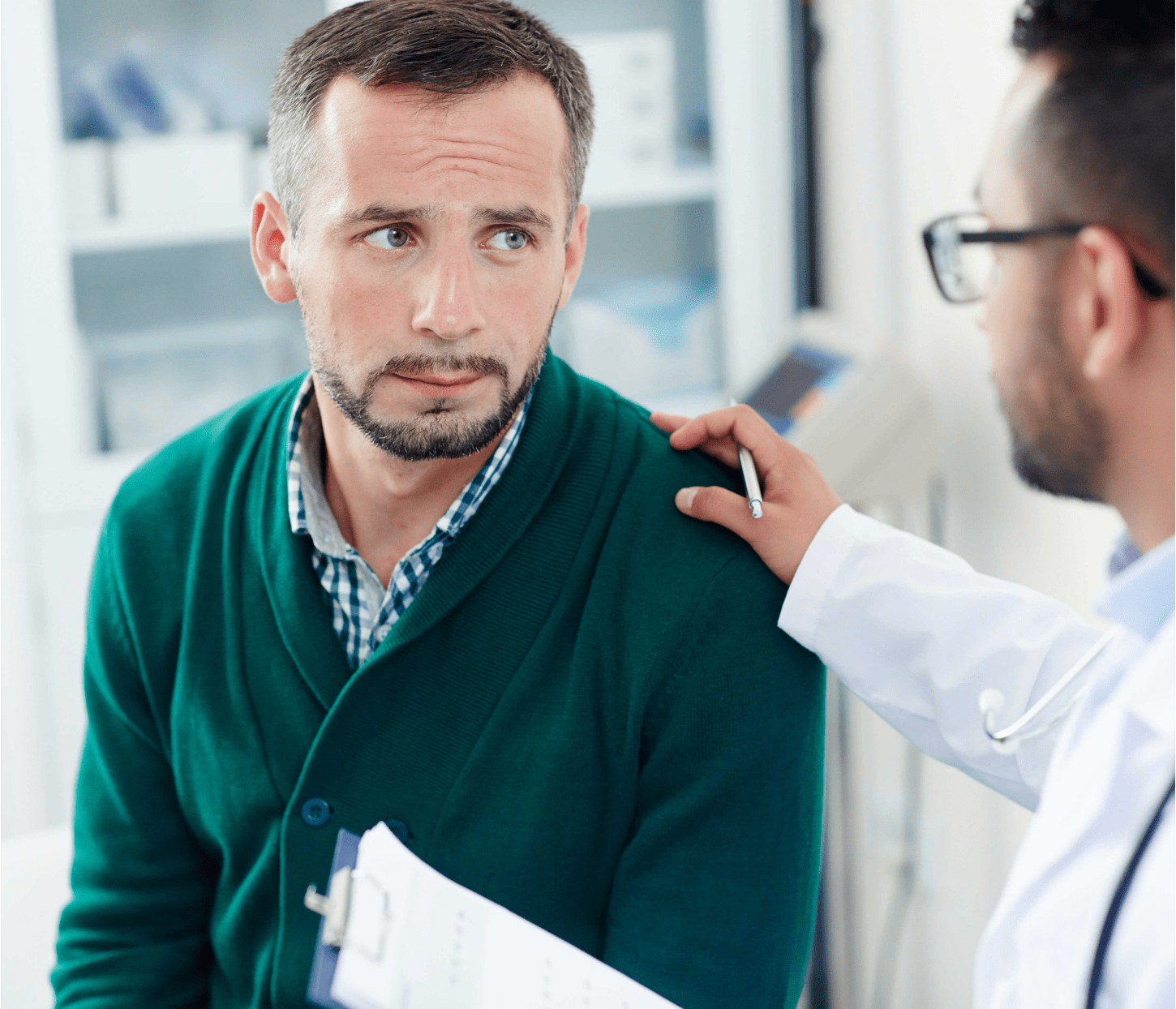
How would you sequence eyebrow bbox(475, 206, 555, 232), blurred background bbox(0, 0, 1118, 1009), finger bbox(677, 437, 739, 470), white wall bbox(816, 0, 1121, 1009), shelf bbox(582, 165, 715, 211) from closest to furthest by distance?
1. eyebrow bbox(475, 206, 555, 232)
2. finger bbox(677, 437, 739, 470)
3. white wall bbox(816, 0, 1121, 1009)
4. blurred background bbox(0, 0, 1118, 1009)
5. shelf bbox(582, 165, 715, 211)

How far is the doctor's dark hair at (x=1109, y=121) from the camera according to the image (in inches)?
25.6

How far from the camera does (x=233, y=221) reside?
203 cm

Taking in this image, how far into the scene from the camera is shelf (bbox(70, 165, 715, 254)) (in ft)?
6.56

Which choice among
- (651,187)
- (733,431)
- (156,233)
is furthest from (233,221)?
(733,431)

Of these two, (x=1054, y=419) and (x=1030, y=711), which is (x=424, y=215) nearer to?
(x=1054, y=419)

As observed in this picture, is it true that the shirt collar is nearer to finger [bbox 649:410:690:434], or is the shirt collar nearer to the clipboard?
finger [bbox 649:410:690:434]

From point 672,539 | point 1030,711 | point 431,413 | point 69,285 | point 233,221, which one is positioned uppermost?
point 233,221

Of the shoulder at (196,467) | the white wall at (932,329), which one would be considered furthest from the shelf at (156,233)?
the white wall at (932,329)

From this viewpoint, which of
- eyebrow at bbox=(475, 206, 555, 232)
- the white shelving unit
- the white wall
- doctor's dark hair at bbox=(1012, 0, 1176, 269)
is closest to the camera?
doctor's dark hair at bbox=(1012, 0, 1176, 269)

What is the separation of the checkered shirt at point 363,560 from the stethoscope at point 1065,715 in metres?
0.47

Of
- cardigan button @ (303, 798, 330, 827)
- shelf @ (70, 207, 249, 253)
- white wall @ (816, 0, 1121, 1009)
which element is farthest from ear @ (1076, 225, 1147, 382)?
shelf @ (70, 207, 249, 253)

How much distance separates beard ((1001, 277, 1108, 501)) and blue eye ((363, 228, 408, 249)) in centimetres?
50

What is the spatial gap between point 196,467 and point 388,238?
0.35m

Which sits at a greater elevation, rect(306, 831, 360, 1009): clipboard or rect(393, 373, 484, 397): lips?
rect(393, 373, 484, 397): lips
